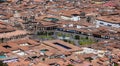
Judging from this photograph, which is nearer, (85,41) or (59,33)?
(85,41)

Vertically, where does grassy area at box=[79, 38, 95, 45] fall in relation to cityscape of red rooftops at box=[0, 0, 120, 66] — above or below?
below

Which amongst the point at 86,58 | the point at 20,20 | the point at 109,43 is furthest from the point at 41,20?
the point at 86,58

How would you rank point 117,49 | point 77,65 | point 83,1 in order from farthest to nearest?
point 83,1 < point 117,49 < point 77,65

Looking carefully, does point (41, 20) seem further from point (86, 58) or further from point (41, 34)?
point (86, 58)

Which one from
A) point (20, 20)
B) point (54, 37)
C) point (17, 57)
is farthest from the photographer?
point (20, 20)

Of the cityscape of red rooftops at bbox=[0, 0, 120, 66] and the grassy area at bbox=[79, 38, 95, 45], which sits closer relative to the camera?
the cityscape of red rooftops at bbox=[0, 0, 120, 66]

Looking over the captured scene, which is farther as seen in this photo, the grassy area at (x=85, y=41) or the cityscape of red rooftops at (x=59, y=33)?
the grassy area at (x=85, y=41)

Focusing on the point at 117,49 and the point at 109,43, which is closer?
the point at 117,49

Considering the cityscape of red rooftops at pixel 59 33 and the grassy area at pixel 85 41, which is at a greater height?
the cityscape of red rooftops at pixel 59 33
